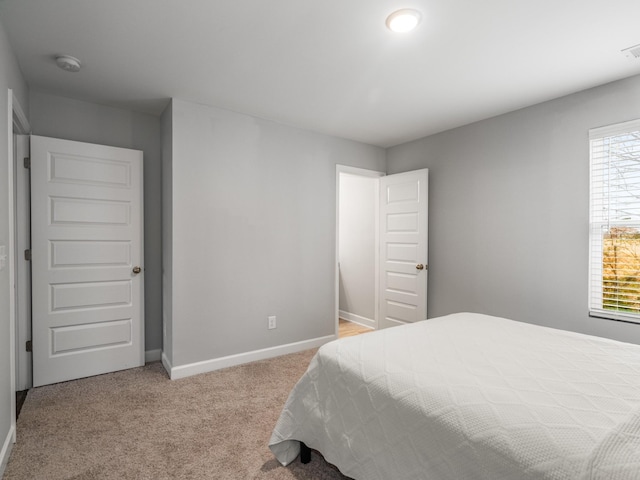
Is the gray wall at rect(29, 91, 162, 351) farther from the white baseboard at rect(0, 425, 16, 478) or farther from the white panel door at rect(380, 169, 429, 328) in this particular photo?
the white panel door at rect(380, 169, 429, 328)

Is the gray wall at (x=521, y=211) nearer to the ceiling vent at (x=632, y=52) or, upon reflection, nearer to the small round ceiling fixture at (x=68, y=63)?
the ceiling vent at (x=632, y=52)

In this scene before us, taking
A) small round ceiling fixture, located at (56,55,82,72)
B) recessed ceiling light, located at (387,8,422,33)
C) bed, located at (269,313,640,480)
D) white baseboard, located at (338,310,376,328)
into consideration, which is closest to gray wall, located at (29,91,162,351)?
small round ceiling fixture, located at (56,55,82,72)

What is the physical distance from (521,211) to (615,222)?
68 centimetres

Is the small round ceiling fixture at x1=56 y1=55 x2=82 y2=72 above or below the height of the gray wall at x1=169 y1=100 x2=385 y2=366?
above

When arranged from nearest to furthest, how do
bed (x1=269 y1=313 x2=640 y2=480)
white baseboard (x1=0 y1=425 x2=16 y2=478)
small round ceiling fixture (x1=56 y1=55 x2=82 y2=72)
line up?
bed (x1=269 y1=313 x2=640 y2=480), white baseboard (x1=0 y1=425 x2=16 y2=478), small round ceiling fixture (x1=56 y1=55 x2=82 y2=72)

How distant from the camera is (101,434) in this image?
2150mm

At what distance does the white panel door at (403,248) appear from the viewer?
3.88 m

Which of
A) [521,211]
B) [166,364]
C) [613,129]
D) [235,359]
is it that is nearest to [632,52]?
[613,129]

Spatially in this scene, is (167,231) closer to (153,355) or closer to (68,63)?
(153,355)

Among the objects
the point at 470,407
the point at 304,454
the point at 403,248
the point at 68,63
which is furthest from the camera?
the point at 403,248

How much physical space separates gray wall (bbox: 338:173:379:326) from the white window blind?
90.4 inches

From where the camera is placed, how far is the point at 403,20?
6.14ft

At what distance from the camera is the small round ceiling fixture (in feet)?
7.62

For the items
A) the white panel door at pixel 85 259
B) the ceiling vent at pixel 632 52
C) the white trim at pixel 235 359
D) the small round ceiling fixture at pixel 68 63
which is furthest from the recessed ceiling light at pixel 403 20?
the white trim at pixel 235 359
